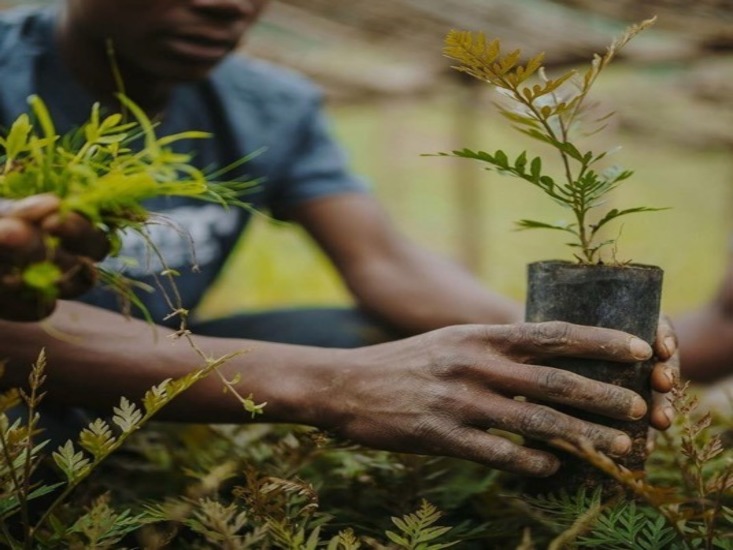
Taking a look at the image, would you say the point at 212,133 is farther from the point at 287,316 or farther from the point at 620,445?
the point at 620,445

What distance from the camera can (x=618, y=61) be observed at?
12.5ft

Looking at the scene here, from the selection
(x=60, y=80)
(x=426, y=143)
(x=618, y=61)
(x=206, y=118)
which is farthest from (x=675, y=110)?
(x=426, y=143)

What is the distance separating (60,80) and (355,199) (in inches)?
34.2

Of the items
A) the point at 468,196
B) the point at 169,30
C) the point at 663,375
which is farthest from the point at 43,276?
the point at 468,196

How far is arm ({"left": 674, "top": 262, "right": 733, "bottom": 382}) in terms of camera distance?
7.02ft

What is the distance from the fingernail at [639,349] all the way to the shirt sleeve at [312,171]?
1479mm

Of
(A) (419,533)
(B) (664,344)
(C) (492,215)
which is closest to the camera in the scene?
(A) (419,533)

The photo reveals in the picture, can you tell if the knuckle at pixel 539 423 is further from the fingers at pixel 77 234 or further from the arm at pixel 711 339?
the arm at pixel 711 339

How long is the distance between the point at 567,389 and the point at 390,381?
221 millimetres

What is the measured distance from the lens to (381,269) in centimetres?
235

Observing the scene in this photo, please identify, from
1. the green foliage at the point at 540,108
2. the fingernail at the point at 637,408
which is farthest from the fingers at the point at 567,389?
the green foliage at the point at 540,108

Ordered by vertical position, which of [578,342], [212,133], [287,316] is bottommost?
[287,316]

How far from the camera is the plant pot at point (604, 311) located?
980 millimetres

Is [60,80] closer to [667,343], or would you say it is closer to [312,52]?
[667,343]
